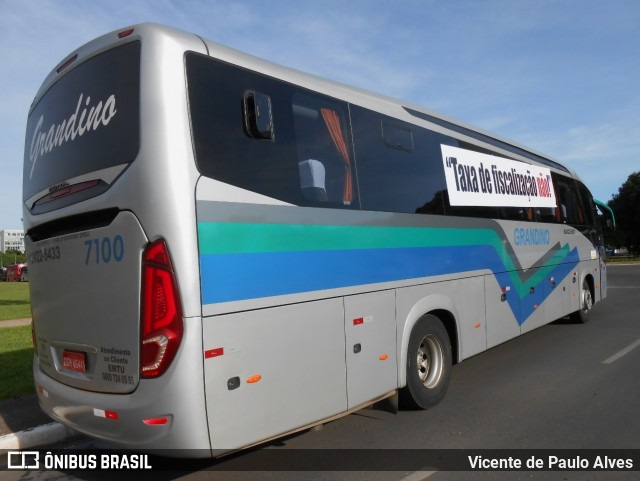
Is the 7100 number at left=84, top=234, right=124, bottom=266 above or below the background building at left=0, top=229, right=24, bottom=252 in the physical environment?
below

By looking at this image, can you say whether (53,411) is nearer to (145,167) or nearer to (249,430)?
(249,430)

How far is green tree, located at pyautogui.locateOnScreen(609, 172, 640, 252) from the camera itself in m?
49.5

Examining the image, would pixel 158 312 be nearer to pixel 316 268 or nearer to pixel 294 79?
pixel 316 268

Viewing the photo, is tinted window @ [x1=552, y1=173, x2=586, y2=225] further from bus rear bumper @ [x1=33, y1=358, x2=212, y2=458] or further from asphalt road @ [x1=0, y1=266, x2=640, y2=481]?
bus rear bumper @ [x1=33, y1=358, x2=212, y2=458]

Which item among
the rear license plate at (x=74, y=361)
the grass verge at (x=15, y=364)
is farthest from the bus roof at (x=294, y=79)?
the grass verge at (x=15, y=364)

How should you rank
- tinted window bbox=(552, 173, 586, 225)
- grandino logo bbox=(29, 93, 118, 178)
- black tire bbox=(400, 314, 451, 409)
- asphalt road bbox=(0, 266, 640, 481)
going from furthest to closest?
tinted window bbox=(552, 173, 586, 225), black tire bbox=(400, 314, 451, 409), asphalt road bbox=(0, 266, 640, 481), grandino logo bbox=(29, 93, 118, 178)

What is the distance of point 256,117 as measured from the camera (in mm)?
3803

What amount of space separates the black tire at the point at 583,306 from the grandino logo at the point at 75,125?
9955mm

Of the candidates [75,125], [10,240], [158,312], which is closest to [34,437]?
[158,312]

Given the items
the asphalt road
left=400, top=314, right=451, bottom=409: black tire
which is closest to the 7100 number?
the asphalt road

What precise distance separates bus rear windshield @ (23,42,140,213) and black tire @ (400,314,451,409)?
3.38 metres

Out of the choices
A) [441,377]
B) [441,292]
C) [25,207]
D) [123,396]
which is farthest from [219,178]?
[441,377]

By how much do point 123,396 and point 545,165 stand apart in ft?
28.5

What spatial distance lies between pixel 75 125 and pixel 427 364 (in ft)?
14.0
